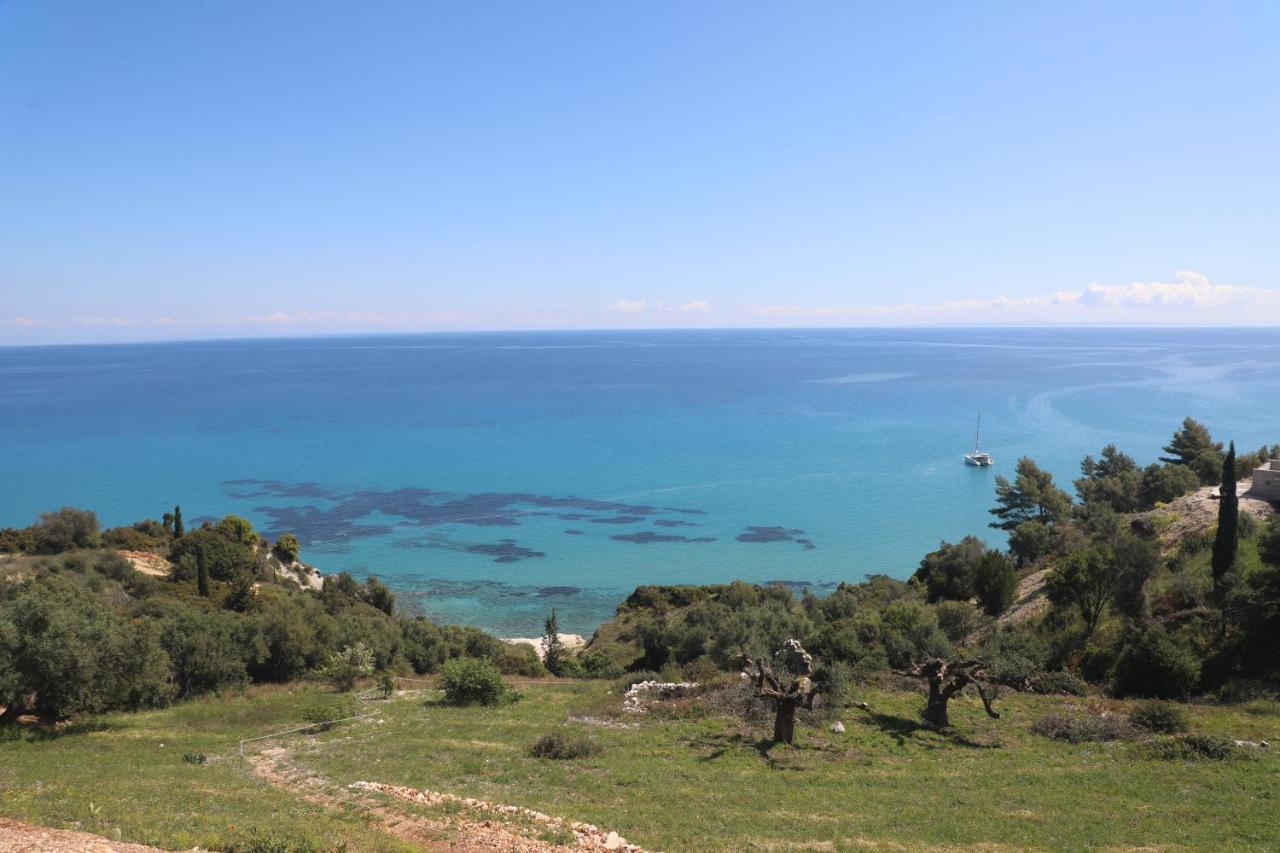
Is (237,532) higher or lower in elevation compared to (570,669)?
higher

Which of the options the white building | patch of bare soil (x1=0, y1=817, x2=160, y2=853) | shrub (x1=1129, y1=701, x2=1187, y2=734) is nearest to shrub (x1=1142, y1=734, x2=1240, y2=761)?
shrub (x1=1129, y1=701, x2=1187, y2=734)

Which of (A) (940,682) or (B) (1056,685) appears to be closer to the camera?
(A) (940,682)

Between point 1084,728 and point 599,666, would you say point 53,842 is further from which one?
point 599,666

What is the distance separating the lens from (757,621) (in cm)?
3638

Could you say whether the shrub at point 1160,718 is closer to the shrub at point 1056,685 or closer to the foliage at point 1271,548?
the shrub at point 1056,685

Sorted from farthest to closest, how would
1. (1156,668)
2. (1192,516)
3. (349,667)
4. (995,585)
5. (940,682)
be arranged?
(1192,516), (995,585), (349,667), (1156,668), (940,682)

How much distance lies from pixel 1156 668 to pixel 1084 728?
6.31 m

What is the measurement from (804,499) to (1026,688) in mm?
61514

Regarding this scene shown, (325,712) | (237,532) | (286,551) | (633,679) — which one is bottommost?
(286,551)

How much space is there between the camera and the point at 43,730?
850 inches

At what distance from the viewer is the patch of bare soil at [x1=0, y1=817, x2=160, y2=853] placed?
10.4 m

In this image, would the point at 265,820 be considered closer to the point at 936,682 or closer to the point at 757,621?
the point at 936,682

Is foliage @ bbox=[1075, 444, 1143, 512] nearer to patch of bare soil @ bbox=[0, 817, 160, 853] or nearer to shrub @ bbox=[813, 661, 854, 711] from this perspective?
shrub @ bbox=[813, 661, 854, 711]

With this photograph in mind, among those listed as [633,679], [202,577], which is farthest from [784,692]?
[202,577]
